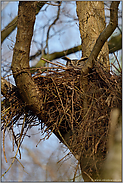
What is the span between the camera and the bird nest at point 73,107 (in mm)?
1659

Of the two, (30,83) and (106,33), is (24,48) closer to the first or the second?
(30,83)

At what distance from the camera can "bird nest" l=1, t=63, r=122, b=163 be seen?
1.66 m

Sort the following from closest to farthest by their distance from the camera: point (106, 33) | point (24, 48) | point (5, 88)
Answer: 1. point (106, 33)
2. point (24, 48)
3. point (5, 88)

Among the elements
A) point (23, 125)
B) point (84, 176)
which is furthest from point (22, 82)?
point (84, 176)

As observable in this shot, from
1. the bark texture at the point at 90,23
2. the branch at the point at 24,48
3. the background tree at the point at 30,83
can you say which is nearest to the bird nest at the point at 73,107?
the background tree at the point at 30,83

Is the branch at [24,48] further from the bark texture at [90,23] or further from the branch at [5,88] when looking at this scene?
the bark texture at [90,23]

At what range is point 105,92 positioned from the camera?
1748 mm

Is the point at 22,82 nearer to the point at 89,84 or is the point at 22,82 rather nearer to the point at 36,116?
the point at 36,116

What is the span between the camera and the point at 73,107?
1.87 m

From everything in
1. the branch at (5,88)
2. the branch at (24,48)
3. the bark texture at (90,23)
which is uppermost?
the bark texture at (90,23)

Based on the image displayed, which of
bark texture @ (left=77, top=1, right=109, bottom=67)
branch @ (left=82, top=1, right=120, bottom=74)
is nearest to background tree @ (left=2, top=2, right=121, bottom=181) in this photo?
branch @ (left=82, top=1, right=120, bottom=74)

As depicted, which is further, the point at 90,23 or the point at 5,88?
the point at 90,23

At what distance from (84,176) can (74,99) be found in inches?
23.4

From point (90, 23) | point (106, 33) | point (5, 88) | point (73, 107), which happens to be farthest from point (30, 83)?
point (90, 23)
